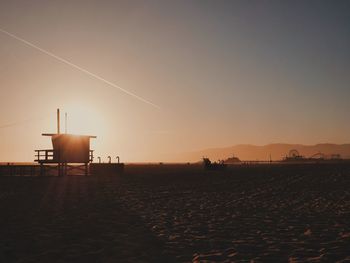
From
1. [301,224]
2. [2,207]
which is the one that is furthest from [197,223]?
[2,207]

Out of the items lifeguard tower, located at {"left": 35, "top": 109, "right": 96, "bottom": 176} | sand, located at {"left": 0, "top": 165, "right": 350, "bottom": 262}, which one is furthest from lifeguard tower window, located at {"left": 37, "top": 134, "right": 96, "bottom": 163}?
sand, located at {"left": 0, "top": 165, "right": 350, "bottom": 262}

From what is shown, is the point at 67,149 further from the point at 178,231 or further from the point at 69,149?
the point at 178,231

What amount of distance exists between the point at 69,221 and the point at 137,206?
4429 millimetres

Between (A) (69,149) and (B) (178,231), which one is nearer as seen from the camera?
(B) (178,231)

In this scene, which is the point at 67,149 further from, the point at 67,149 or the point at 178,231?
the point at 178,231

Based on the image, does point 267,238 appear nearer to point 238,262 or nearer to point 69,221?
point 238,262

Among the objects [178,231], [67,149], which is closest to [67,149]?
[67,149]

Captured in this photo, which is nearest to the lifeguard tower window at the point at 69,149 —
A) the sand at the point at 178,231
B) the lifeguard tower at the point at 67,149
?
the lifeguard tower at the point at 67,149

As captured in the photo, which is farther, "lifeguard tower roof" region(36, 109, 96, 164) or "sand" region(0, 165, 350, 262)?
"lifeguard tower roof" region(36, 109, 96, 164)

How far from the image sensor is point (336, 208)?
1502cm

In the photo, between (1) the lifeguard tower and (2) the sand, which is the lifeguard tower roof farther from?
(2) the sand

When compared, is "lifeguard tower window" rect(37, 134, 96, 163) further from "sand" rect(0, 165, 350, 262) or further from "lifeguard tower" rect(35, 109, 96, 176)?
"sand" rect(0, 165, 350, 262)

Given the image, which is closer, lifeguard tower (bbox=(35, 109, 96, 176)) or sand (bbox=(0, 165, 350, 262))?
sand (bbox=(0, 165, 350, 262))

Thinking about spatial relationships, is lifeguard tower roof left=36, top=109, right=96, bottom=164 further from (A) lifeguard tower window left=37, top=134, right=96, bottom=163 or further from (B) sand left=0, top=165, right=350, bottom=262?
(B) sand left=0, top=165, right=350, bottom=262
